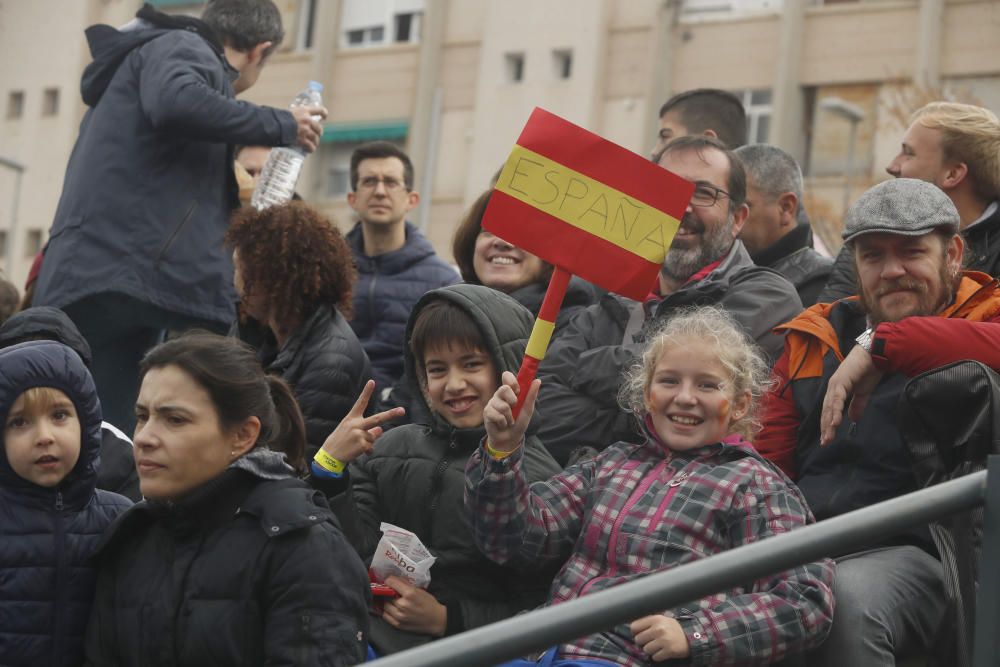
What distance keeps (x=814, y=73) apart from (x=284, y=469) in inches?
1011

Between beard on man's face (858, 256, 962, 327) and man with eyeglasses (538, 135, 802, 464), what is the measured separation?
55 cm

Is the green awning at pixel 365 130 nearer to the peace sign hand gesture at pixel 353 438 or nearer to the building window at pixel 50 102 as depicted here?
the building window at pixel 50 102

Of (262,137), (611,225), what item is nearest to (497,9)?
(262,137)

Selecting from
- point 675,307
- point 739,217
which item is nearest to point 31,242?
point 739,217

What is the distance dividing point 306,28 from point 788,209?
29.6 m

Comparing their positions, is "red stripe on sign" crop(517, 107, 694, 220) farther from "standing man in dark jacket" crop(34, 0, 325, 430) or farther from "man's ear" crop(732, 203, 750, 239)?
"standing man in dark jacket" crop(34, 0, 325, 430)

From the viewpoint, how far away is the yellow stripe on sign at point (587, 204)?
16.9 ft

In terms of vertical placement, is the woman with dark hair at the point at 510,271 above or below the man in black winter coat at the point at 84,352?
above

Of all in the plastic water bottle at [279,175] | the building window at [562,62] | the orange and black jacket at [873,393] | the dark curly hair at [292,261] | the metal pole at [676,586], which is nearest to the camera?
the metal pole at [676,586]

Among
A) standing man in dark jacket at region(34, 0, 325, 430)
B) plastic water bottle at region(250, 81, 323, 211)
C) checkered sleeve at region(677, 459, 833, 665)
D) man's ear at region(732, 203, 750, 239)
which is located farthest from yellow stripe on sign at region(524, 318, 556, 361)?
plastic water bottle at region(250, 81, 323, 211)

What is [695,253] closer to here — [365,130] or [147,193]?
[147,193]

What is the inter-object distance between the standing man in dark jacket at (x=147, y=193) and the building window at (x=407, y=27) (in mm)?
27463

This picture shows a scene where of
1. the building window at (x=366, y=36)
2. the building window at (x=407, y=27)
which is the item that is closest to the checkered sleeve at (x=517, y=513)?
the building window at (x=407, y=27)

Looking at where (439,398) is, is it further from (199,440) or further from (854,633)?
(854,633)
